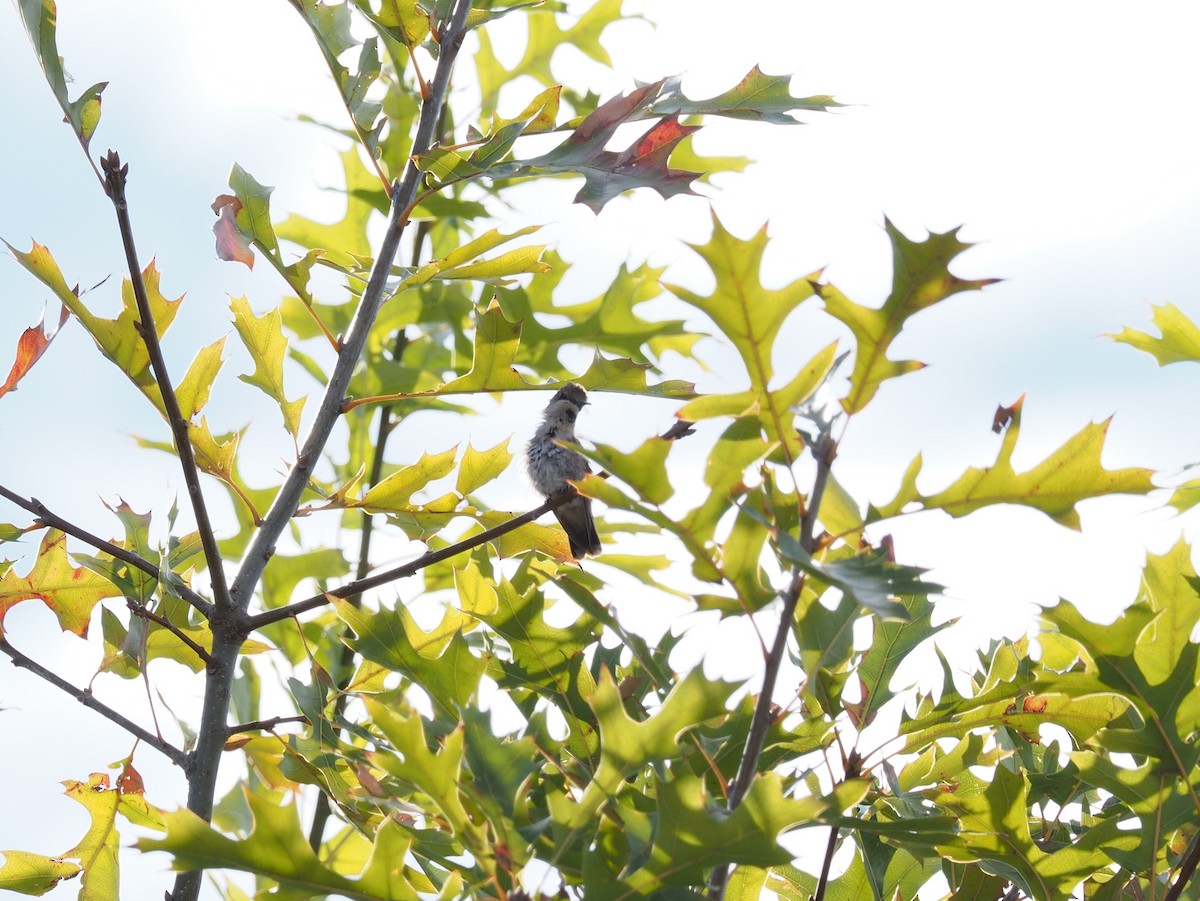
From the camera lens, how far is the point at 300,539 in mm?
4391

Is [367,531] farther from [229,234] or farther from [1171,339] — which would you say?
[1171,339]

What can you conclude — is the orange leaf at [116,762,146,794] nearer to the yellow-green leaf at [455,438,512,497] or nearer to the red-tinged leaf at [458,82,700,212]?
the yellow-green leaf at [455,438,512,497]

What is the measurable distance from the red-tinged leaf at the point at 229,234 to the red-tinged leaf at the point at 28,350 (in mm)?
370

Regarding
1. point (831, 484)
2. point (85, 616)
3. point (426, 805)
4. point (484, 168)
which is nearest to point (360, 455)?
point (85, 616)

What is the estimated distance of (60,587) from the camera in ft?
8.61

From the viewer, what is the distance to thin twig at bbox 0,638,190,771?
2178 mm

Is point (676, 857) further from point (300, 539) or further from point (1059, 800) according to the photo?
point (300, 539)

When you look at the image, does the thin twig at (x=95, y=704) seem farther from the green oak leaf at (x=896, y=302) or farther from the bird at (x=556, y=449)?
the bird at (x=556, y=449)

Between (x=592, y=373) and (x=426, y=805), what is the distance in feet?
3.19

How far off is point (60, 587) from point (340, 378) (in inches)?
34.6

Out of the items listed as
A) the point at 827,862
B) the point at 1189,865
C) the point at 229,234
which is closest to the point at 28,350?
the point at 229,234

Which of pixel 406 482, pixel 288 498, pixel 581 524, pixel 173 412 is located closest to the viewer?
pixel 173 412

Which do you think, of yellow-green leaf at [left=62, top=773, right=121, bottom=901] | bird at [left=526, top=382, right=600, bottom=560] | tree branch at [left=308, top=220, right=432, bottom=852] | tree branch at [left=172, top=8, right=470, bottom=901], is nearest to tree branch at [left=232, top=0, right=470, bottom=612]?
tree branch at [left=172, top=8, right=470, bottom=901]

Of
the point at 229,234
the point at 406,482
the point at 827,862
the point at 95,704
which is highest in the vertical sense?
the point at 229,234
